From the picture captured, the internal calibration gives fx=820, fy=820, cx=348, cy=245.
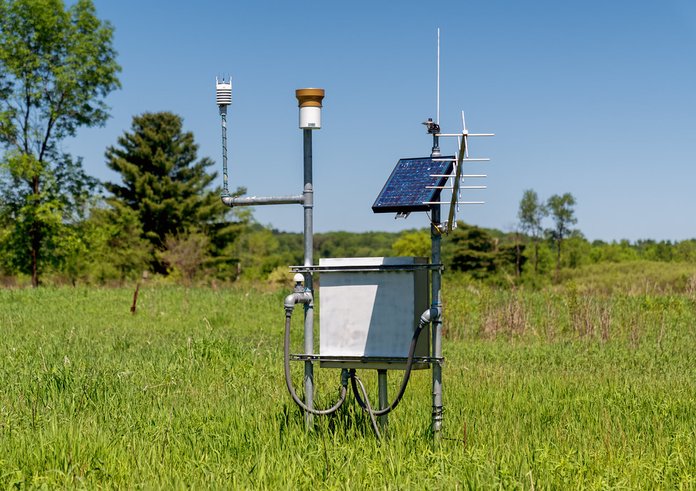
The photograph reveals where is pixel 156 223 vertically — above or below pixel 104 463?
above

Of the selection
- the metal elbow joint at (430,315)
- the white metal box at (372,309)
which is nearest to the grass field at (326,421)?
the white metal box at (372,309)

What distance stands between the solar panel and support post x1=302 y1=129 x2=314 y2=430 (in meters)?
0.65

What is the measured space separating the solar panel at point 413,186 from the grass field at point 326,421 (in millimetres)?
1721

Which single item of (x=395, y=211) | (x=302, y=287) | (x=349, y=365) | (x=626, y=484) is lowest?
(x=626, y=484)

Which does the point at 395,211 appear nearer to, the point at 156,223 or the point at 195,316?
the point at 195,316

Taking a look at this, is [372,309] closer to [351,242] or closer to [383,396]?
[383,396]

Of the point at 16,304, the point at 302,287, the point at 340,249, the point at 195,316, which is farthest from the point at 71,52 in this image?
the point at 340,249

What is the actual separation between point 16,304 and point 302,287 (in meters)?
17.3

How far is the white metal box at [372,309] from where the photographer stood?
6117 millimetres

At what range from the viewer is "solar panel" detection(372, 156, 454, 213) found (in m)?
6.04

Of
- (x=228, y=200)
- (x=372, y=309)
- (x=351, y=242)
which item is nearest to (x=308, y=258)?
(x=372, y=309)

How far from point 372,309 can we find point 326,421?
3.26 ft

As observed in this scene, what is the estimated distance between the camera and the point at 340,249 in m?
95.1

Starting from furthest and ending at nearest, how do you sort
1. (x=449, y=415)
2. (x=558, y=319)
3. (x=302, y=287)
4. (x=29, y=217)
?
(x=29, y=217) → (x=558, y=319) → (x=449, y=415) → (x=302, y=287)
